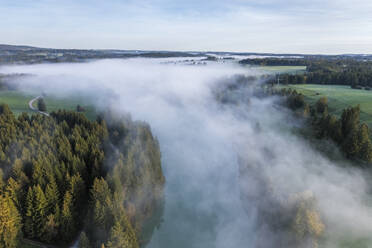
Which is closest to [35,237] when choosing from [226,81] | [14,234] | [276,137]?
[14,234]

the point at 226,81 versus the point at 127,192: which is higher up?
the point at 226,81

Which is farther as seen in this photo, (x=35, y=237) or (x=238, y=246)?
(x=238, y=246)

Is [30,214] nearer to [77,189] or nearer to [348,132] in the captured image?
[77,189]

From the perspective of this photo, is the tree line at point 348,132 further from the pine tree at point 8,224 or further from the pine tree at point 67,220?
the pine tree at point 8,224

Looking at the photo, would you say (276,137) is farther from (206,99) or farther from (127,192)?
(206,99)

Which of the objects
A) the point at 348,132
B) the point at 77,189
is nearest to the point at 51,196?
the point at 77,189

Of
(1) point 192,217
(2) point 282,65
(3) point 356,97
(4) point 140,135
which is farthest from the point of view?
(2) point 282,65

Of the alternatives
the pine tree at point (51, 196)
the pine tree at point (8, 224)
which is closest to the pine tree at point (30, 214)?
the pine tree at point (8, 224)
